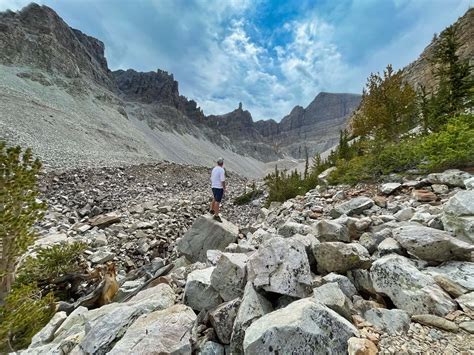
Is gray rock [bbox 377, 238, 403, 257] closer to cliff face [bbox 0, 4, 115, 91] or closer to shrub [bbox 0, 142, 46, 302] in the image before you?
shrub [bbox 0, 142, 46, 302]

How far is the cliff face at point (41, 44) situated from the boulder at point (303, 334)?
8751cm

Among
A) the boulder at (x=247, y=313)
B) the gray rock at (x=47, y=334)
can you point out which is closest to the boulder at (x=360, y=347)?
the boulder at (x=247, y=313)

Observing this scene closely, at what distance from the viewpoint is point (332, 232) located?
4.26 m

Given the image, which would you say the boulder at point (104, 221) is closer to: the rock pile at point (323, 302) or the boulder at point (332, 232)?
the rock pile at point (323, 302)

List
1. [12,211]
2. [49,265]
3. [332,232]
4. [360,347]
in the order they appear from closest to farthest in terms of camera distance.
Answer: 1. [360,347]
2. [332,232]
3. [12,211]
4. [49,265]

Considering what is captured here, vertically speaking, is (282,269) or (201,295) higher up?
(282,269)

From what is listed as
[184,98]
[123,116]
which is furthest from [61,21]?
[184,98]

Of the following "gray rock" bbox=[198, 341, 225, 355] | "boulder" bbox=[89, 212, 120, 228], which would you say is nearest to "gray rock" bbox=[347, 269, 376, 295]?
"gray rock" bbox=[198, 341, 225, 355]

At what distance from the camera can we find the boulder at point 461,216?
3.21m

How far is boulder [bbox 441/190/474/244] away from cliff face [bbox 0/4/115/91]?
8834 cm

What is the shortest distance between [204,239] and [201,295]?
148 inches

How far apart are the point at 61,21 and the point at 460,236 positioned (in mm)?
122321

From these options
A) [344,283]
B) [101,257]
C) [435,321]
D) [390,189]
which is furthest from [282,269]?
[101,257]

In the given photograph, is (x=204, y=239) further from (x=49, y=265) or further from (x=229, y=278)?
(x=49, y=265)
